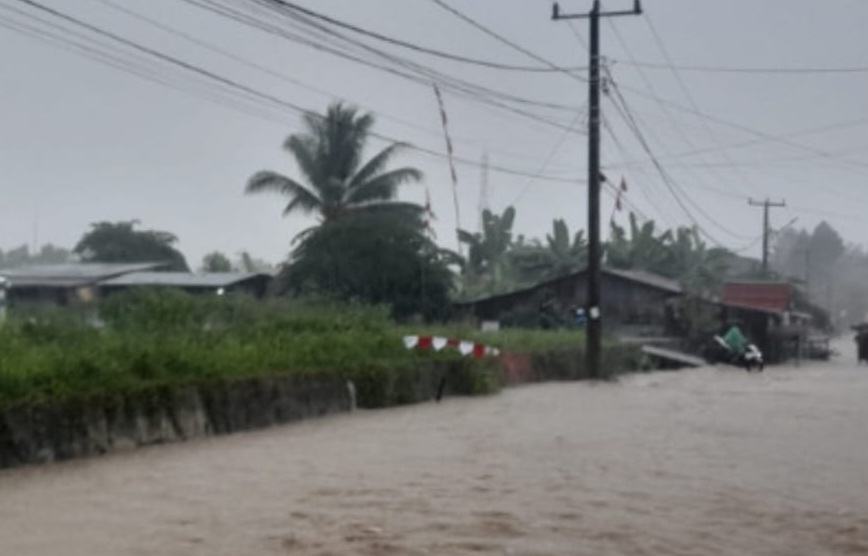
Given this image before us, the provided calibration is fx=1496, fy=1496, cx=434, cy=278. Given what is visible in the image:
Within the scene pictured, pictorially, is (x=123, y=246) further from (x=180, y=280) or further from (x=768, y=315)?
(x=768, y=315)

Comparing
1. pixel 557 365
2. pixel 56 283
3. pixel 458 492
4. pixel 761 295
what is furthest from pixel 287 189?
pixel 458 492

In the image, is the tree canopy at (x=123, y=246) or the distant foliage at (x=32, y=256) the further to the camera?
the distant foliage at (x=32, y=256)

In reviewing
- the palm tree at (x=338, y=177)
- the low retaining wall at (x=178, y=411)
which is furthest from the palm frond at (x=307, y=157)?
the low retaining wall at (x=178, y=411)

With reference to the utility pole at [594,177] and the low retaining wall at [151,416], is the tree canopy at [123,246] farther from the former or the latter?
the low retaining wall at [151,416]

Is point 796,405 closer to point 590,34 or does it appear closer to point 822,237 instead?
point 590,34

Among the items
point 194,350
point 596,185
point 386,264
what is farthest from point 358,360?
point 386,264

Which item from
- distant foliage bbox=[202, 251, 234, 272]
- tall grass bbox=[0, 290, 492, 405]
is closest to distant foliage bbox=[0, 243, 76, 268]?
distant foliage bbox=[202, 251, 234, 272]

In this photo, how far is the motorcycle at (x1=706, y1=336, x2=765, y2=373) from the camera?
→ 44.3m

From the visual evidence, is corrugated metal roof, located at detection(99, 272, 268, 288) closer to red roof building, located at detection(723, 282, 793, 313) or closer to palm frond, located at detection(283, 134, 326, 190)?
palm frond, located at detection(283, 134, 326, 190)

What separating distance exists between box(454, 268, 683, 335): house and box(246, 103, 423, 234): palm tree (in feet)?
13.6

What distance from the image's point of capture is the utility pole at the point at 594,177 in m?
32.2

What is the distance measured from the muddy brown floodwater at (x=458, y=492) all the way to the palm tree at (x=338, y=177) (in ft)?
81.9

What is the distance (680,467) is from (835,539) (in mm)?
4301

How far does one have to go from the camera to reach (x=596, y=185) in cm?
3225
